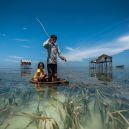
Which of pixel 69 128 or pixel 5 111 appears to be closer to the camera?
pixel 69 128

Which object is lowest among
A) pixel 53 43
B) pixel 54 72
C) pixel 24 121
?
pixel 24 121

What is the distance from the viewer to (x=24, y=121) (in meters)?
4.54

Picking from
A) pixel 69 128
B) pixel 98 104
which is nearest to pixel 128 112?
pixel 98 104

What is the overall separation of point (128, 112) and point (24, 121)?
206 centimetres

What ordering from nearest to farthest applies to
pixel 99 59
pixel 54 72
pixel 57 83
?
pixel 57 83, pixel 54 72, pixel 99 59

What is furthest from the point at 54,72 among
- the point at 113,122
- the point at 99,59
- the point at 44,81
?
the point at 99,59

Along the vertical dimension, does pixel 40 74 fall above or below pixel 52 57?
below

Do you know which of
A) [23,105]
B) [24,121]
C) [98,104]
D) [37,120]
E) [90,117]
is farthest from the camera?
[23,105]

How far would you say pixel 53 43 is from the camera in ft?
40.3

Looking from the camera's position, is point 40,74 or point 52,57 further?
point 40,74

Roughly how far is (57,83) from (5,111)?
6808 mm

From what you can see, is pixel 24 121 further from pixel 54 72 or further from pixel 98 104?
pixel 54 72

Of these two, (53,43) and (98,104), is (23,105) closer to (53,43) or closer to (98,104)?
(98,104)

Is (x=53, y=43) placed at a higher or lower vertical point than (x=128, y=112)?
higher
